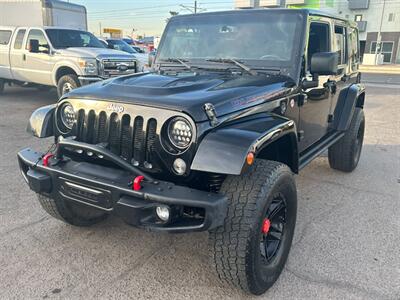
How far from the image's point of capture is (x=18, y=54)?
1009 centimetres

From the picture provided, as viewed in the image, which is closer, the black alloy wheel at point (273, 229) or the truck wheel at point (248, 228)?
the truck wheel at point (248, 228)

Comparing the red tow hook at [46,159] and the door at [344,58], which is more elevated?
the door at [344,58]

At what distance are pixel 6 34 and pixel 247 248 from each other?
10743 millimetres

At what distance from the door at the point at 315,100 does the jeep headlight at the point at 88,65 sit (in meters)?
6.13

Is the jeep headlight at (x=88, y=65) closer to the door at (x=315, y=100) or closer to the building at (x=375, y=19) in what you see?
the door at (x=315, y=100)

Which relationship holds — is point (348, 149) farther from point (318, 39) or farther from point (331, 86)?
point (318, 39)

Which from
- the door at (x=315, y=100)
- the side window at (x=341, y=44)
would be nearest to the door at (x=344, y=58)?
the side window at (x=341, y=44)

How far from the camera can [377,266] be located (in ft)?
9.66

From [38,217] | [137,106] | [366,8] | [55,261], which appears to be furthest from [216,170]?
[366,8]

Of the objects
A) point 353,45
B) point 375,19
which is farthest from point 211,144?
point 375,19

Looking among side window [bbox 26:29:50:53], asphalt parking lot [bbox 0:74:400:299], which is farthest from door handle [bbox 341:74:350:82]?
side window [bbox 26:29:50:53]

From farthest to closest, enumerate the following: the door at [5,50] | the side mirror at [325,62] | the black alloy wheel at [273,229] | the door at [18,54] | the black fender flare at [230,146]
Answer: the door at [5,50], the door at [18,54], the side mirror at [325,62], the black alloy wheel at [273,229], the black fender flare at [230,146]

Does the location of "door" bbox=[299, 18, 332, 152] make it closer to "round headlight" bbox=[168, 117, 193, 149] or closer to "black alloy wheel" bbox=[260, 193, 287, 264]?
"black alloy wheel" bbox=[260, 193, 287, 264]

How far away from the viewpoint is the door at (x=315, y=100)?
11.7ft
